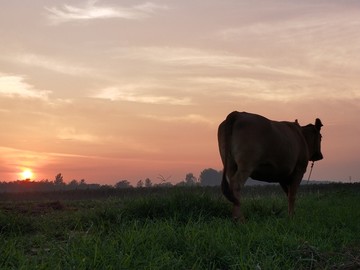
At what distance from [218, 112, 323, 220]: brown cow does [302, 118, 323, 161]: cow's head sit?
1.30m

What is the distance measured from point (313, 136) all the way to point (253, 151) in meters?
3.36

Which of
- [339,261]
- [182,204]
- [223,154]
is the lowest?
[339,261]

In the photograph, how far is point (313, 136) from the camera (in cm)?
1134

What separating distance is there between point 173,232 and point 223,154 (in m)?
2.93

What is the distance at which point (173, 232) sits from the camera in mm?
6172

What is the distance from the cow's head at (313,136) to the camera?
11317mm

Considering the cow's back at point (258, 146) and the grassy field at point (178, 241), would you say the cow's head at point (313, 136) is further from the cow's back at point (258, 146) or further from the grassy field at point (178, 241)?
the grassy field at point (178, 241)

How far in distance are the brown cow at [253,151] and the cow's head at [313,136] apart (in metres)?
1.30

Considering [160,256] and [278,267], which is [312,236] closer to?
[278,267]

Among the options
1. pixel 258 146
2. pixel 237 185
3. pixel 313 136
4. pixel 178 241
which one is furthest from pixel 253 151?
pixel 313 136

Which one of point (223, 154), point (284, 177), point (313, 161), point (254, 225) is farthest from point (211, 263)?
point (313, 161)

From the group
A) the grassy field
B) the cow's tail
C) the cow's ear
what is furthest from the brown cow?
the cow's ear

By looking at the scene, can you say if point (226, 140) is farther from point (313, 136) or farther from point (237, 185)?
point (313, 136)

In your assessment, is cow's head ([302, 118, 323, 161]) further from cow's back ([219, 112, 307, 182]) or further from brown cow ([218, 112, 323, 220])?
cow's back ([219, 112, 307, 182])
